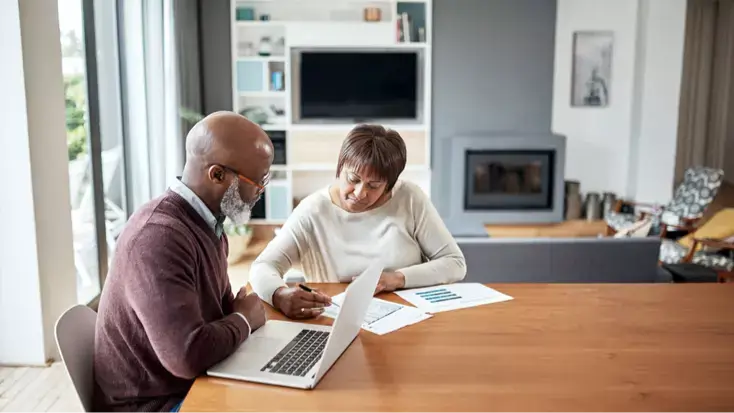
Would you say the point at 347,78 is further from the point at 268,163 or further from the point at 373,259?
the point at 268,163

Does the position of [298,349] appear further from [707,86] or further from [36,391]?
[707,86]

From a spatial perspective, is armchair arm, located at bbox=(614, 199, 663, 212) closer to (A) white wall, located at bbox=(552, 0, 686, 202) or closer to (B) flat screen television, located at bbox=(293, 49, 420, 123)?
(A) white wall, located at bbox=(552, 0, 686, 202)

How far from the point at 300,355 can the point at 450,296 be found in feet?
1.98

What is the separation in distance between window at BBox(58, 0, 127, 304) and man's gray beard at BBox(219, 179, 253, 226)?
7.78ft

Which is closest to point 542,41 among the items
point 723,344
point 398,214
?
point 398,214

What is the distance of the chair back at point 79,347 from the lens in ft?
4.70

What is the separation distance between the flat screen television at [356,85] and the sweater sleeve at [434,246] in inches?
154

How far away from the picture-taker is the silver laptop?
1.38 m

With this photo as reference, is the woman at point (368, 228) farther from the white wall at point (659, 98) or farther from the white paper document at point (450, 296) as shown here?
the white wall at point (659, 98)

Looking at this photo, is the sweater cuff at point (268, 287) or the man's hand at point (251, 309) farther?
the sweater cuff at point (268, 287)

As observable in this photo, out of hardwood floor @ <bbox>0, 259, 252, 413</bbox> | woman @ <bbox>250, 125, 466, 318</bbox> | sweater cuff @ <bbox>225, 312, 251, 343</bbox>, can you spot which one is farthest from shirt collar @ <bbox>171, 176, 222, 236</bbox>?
hardwood floor @ <bbox>0, 259, 252, 413</bbox>

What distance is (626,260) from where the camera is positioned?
3.17m

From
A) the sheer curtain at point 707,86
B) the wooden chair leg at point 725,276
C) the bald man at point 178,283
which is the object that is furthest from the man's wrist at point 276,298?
the sheer curtain at point 707,86

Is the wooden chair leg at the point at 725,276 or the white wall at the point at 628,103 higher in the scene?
the white wall at the point at 628,103
